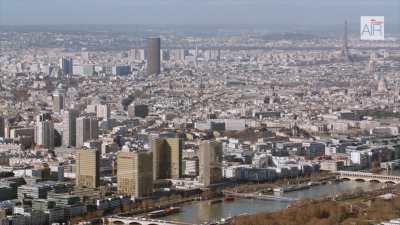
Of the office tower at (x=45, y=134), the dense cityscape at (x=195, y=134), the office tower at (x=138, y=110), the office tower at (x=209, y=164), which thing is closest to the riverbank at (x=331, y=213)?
the dense cityscape at (x=195, y=134)

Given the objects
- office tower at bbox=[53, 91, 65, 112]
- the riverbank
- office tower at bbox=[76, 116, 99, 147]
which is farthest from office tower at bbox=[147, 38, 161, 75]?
the riverbank

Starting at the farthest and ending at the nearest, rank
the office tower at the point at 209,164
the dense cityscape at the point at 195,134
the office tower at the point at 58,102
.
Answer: the office tower at the point at 58,102 → the office tower at the point at 209,164 → the dense cityscape at the point at 195,134

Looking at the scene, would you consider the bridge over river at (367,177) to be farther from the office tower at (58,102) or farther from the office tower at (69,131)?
the office tower at (58,102)

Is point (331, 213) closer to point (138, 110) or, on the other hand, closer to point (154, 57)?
point (138, 110)

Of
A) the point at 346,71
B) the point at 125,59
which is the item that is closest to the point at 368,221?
the point at 346,71

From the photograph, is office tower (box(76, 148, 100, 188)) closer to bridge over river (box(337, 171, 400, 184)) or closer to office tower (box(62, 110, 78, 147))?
bridge over river (box(337, 171, 400, 184))
